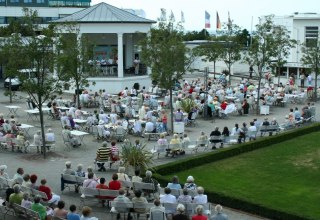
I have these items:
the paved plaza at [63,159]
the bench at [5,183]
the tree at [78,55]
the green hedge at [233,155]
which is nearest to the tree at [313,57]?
the paved plaza at [63,159]

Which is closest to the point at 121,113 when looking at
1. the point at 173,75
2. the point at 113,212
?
the point at 173,75

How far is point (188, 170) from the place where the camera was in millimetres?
21922

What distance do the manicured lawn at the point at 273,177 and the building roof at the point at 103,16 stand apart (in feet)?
83.1

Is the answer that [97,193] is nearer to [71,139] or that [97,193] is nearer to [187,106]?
[71,139]

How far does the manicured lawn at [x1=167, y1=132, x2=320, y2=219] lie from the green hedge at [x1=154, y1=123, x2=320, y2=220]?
0.72 ft

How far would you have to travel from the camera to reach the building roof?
4784 cm

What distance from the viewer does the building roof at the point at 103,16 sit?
47.8 metres

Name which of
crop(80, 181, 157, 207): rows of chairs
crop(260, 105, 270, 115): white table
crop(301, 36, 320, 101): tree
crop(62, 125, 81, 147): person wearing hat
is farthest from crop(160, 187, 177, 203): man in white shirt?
crop(301, 36, 320, 101): tree

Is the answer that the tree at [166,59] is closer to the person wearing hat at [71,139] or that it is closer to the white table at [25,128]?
the person wearing hat at [71,139]

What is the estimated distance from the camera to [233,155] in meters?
24.4

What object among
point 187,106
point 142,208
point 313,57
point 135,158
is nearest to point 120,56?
point 187,106

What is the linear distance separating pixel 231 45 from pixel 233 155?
2890cm

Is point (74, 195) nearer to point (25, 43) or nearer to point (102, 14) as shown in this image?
point (25, 43)

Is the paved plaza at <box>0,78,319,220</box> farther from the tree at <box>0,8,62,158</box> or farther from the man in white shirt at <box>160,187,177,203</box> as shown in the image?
the man in white shirt at <box>160,187,177,203</box>
